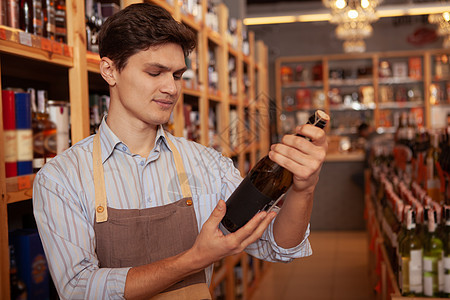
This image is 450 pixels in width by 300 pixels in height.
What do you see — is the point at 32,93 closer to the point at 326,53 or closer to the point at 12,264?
the point at 12,264

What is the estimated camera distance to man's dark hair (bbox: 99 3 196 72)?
138 centimetres

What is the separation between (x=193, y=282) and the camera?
1.45m

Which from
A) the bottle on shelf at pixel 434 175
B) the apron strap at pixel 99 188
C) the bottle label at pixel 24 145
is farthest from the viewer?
the bottle on shelf at pixel 434 175

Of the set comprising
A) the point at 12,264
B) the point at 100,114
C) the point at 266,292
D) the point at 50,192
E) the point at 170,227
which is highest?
the point at 100,114

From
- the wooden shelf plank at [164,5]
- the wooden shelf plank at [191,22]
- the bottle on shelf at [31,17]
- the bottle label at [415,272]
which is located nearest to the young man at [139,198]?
the bottle on shelf at [31,17]

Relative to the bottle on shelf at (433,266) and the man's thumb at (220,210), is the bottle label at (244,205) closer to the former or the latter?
the man's thumb at (220,210)

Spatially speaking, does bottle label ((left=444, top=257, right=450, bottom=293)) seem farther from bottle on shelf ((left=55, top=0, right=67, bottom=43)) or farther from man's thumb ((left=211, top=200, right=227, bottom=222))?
bottle on shelf ((left=55, top=0, right=67, bottom=43))

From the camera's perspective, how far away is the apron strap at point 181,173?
1513 mm

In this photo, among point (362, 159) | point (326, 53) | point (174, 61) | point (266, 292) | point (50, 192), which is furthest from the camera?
point (326, 53)

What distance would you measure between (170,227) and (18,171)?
2.10ft

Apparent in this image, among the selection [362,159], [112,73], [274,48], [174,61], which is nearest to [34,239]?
[112,73]

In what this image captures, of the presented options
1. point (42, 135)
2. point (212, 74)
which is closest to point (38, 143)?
point (42, 135)

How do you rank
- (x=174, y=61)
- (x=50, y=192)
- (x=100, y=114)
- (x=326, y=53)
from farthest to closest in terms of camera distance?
(x=326, y=53)
(x=100, y=114)
(x=174, y=61)
(x=50, y=192)

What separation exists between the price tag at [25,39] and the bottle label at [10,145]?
0.30 metres
